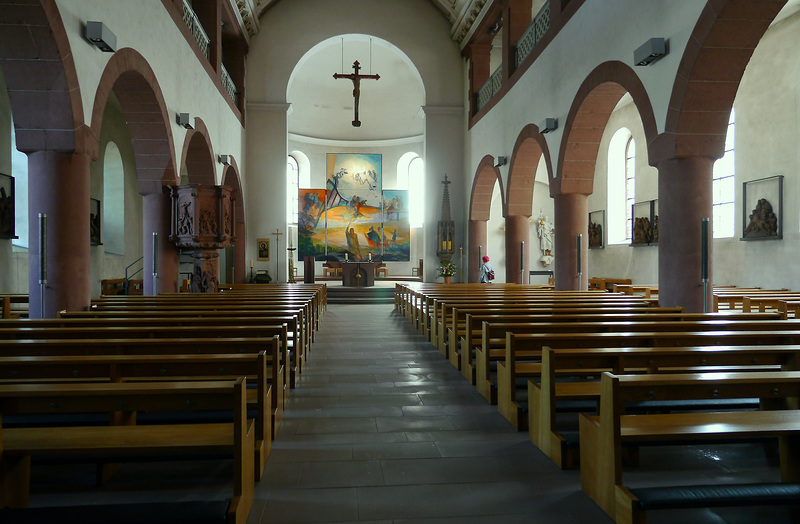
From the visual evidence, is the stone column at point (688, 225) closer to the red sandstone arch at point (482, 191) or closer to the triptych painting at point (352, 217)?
the red sandstone arch at point (482, 191)

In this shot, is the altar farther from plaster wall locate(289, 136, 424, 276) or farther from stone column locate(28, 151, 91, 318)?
stone column locate(28, 151, 91, 318)

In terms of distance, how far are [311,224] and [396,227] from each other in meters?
3.31

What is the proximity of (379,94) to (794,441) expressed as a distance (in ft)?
71.3

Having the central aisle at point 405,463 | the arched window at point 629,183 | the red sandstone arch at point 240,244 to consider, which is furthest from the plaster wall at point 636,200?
the central aisle at point 405,463

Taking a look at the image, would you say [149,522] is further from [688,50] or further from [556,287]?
[556,287]

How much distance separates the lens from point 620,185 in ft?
54.8

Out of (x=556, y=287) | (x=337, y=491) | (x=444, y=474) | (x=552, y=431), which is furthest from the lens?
(x=556, y=287)

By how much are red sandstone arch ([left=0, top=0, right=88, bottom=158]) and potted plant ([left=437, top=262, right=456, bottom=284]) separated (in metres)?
11.4

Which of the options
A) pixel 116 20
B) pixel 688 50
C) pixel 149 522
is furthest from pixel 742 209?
pixel 149 522

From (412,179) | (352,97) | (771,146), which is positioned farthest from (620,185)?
(352,97)

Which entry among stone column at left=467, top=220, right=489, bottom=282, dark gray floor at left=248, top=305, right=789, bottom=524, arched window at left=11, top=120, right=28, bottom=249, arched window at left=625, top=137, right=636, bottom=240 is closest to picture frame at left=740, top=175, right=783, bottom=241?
arched window at left=625, top=137, right=636, bottom=240

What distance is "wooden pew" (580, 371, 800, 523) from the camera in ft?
6.66

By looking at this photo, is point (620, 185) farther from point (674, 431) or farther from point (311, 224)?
point (674, 431)

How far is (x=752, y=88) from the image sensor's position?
11281mm
